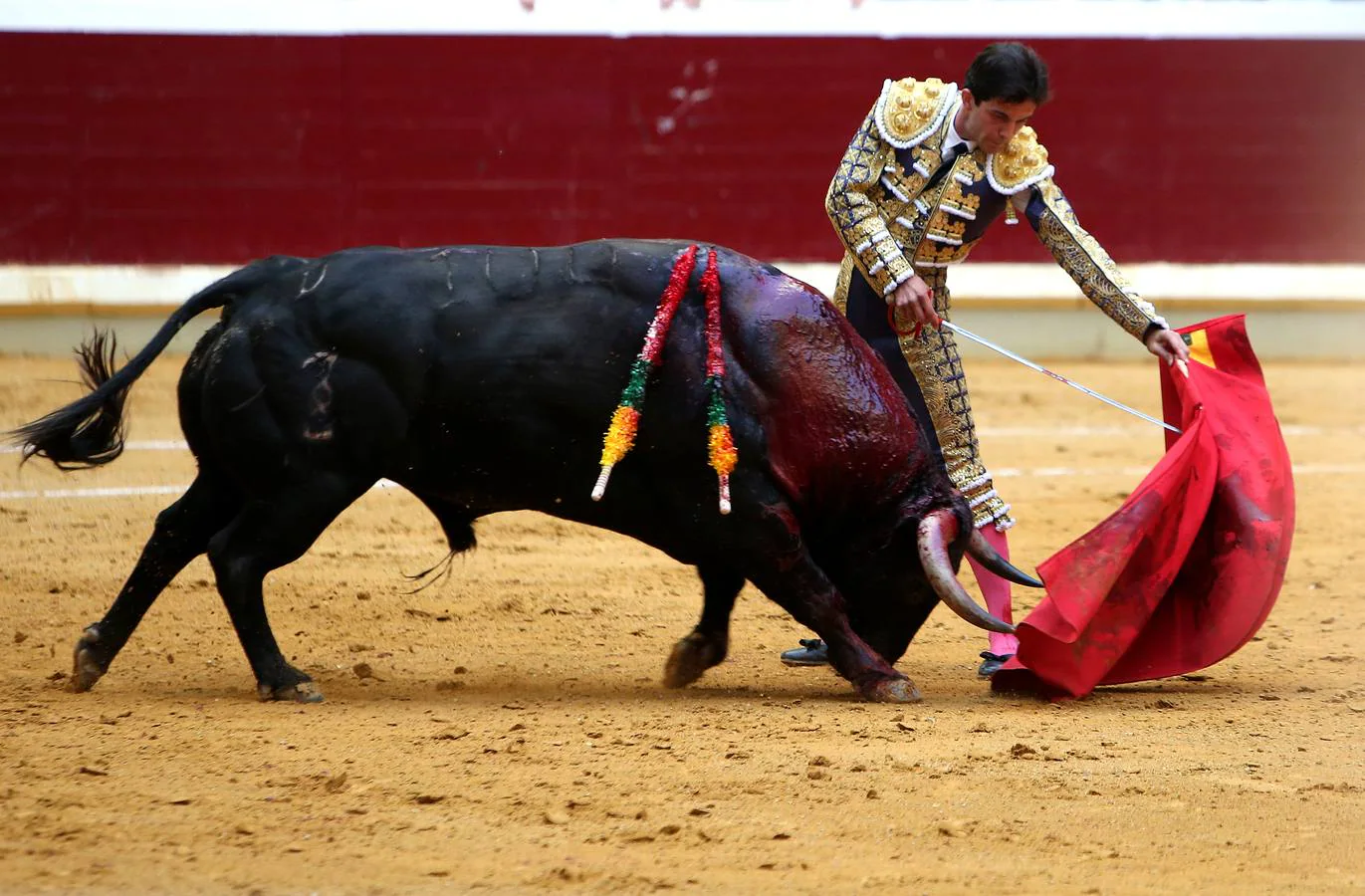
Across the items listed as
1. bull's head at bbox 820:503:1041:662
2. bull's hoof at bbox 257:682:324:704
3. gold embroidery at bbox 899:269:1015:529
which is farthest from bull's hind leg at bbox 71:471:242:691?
gold embroidery at bbox 899:269:1015:529

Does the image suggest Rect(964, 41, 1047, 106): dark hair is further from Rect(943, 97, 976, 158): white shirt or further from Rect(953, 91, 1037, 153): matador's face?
Rect(943, 97, 976, 158): white shirt

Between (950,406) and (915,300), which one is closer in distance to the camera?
(915,300)

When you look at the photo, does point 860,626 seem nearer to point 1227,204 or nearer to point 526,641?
point 526,641

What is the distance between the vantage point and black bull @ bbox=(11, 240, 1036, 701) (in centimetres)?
361

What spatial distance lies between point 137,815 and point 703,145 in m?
7.29

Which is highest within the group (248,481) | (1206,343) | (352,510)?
(1206,343)

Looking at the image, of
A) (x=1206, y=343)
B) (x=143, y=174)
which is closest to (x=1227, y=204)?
(x=143, y=174)

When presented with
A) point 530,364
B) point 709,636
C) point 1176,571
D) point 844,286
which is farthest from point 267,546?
point 1176,571

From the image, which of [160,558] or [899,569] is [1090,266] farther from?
[160,558]

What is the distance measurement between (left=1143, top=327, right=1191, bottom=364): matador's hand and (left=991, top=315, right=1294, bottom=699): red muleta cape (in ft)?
0.17

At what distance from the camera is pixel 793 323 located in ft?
12.2

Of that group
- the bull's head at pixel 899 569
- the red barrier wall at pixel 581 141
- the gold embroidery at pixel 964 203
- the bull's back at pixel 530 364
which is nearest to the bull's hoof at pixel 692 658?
the bull's head at pixel 899 569

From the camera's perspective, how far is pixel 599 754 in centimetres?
328

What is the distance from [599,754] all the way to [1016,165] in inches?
61.2
